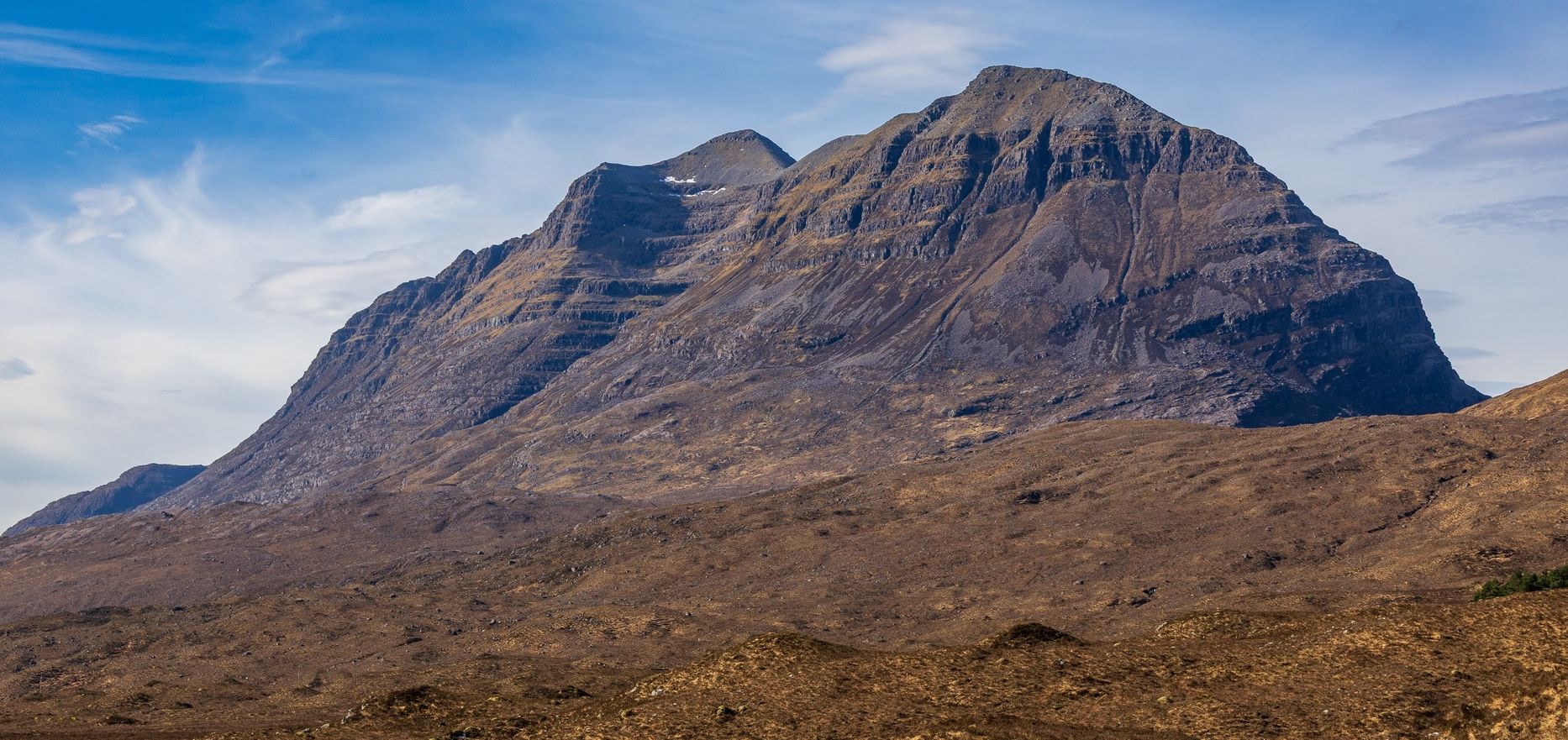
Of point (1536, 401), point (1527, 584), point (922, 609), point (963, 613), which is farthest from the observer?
point (1536, 401)

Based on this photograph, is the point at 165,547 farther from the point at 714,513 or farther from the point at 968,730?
the point at 968,730

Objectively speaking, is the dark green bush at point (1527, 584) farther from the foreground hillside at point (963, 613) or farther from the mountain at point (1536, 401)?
the mountain at point (1536, 401)

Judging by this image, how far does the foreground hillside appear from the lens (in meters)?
30.3

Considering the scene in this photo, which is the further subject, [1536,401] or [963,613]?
[1536,401]

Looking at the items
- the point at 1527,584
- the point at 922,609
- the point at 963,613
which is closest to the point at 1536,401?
the point at 963,613

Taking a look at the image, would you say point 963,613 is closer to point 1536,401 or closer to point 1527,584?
point 1527,584

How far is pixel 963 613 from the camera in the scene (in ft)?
316

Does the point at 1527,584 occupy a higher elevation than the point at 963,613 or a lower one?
higher

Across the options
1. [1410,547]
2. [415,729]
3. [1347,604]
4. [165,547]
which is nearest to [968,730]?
[415,729]

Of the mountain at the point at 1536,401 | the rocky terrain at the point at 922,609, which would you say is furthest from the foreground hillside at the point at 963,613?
the mountain at the point at 1536,401

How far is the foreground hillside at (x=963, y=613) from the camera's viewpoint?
3034 centimetres

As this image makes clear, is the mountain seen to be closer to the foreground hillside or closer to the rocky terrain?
the rocky terrain

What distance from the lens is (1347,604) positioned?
6994 centimetres

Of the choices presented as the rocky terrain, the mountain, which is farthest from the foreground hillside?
the mountain
